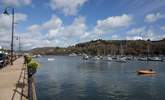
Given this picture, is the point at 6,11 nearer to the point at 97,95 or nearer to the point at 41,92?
the point at 41,92

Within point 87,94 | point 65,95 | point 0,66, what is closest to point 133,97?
point 87,94

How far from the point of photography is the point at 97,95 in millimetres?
38812

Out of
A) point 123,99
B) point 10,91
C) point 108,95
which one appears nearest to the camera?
point 10,91

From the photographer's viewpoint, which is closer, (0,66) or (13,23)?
(0,66)

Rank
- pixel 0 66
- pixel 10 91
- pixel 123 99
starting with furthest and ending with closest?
pixel 0 66 < pixel 123 99 < pixel 10 91

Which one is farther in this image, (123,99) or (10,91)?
(123,99)

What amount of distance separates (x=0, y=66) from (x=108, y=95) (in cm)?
2382

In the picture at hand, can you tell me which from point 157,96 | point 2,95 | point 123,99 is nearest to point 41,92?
point 123,99

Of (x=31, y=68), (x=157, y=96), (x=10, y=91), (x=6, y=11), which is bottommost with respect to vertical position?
(x=157, y=96)

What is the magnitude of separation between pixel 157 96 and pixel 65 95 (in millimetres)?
11817

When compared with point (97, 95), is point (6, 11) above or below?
above

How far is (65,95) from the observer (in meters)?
38.2

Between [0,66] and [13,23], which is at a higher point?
[13,23]

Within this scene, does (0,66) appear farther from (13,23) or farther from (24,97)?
(24,97)
